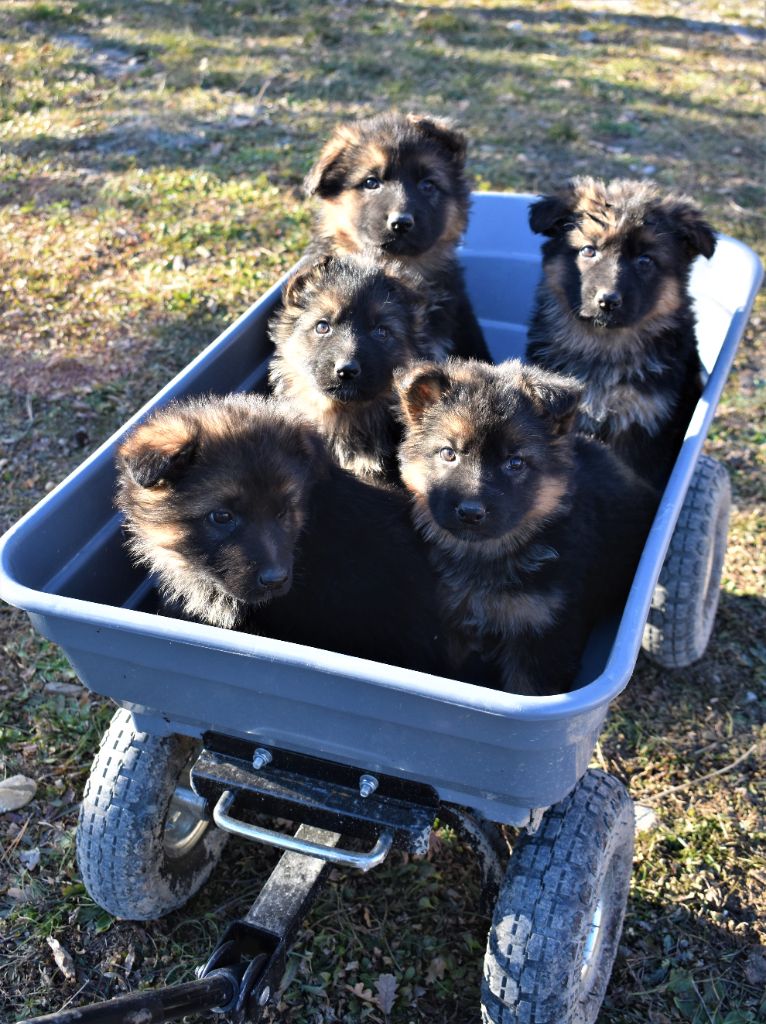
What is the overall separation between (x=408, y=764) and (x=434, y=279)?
2.46 m

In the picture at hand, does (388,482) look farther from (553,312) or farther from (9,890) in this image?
(9,890)

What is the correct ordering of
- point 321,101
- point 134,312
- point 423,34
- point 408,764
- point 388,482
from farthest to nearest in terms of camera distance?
point 423,34 < point 321,101 < point 134,312 < point 388,482 < point 408,764

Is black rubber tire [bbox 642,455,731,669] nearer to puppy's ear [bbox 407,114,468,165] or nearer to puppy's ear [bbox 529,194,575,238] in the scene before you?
puppy's ear [bbox 529,194,575,238]

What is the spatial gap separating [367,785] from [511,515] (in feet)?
3.02

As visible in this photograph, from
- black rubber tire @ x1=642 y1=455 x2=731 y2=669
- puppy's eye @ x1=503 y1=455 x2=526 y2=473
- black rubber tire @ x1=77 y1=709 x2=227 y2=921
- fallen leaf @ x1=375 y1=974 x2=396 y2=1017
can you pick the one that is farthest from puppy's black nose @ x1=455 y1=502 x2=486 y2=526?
fallen leaf @ x1=375 y1=974 x2=396 y2=1017

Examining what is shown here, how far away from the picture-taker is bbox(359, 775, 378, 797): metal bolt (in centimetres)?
236

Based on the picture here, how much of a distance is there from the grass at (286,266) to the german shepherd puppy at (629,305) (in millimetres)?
1082

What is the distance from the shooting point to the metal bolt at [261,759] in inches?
96.7

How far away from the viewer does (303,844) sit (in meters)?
2.43

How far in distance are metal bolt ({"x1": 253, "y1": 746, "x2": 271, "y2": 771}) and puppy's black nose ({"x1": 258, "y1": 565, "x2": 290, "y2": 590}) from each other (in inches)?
16.7

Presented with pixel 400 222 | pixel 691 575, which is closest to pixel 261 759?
pixel 691 575

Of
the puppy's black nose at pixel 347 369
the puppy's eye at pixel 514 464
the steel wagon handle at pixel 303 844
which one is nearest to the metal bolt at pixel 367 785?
the steel wagon handle at pixel 303 844

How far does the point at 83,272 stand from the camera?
6371mm

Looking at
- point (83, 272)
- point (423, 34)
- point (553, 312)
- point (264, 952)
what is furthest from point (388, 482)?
point (423, 34)
